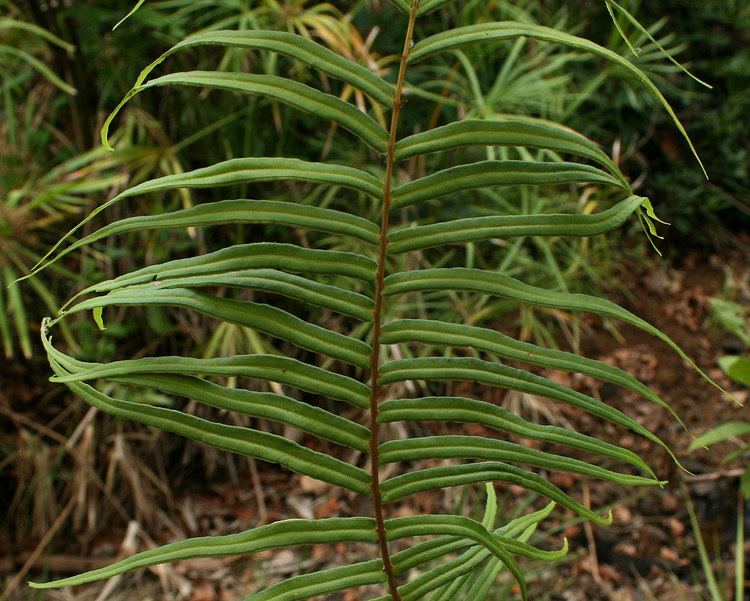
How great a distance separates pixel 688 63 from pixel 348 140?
1399 mm

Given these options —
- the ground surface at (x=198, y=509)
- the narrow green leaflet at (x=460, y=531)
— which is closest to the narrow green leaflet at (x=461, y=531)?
the narrow green leaflet at (x=460, y=531)

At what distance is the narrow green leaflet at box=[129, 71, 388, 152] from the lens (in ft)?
1.70

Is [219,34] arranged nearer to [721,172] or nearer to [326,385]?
[326,385]

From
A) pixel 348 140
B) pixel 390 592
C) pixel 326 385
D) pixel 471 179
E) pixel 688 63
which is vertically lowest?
pixel 688 63

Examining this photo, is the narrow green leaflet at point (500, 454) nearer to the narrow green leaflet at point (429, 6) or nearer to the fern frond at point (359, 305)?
the fern frond at point (359, 305)

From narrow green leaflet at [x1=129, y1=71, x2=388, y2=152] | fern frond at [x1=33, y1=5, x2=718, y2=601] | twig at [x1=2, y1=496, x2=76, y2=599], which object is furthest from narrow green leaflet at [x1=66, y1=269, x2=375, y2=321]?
twig at [x1=2, y1=496, x2=76, y2=599]

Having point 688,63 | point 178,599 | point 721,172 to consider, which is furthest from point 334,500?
point 688,63

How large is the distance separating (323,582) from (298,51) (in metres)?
0.38

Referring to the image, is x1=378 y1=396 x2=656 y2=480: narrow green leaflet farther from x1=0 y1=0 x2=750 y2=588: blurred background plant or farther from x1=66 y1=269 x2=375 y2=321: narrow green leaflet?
x1=0 y1=0 x2=750 y2=588: blurred background plant

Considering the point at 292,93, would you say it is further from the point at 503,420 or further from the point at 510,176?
the point at 503,420

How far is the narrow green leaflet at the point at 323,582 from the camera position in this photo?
58 centimetres

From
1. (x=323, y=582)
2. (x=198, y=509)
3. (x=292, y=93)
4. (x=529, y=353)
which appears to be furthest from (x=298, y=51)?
(x=198, y=509)

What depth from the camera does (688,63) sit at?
278 cm

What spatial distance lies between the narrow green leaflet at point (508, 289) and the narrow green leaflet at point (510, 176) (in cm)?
6
